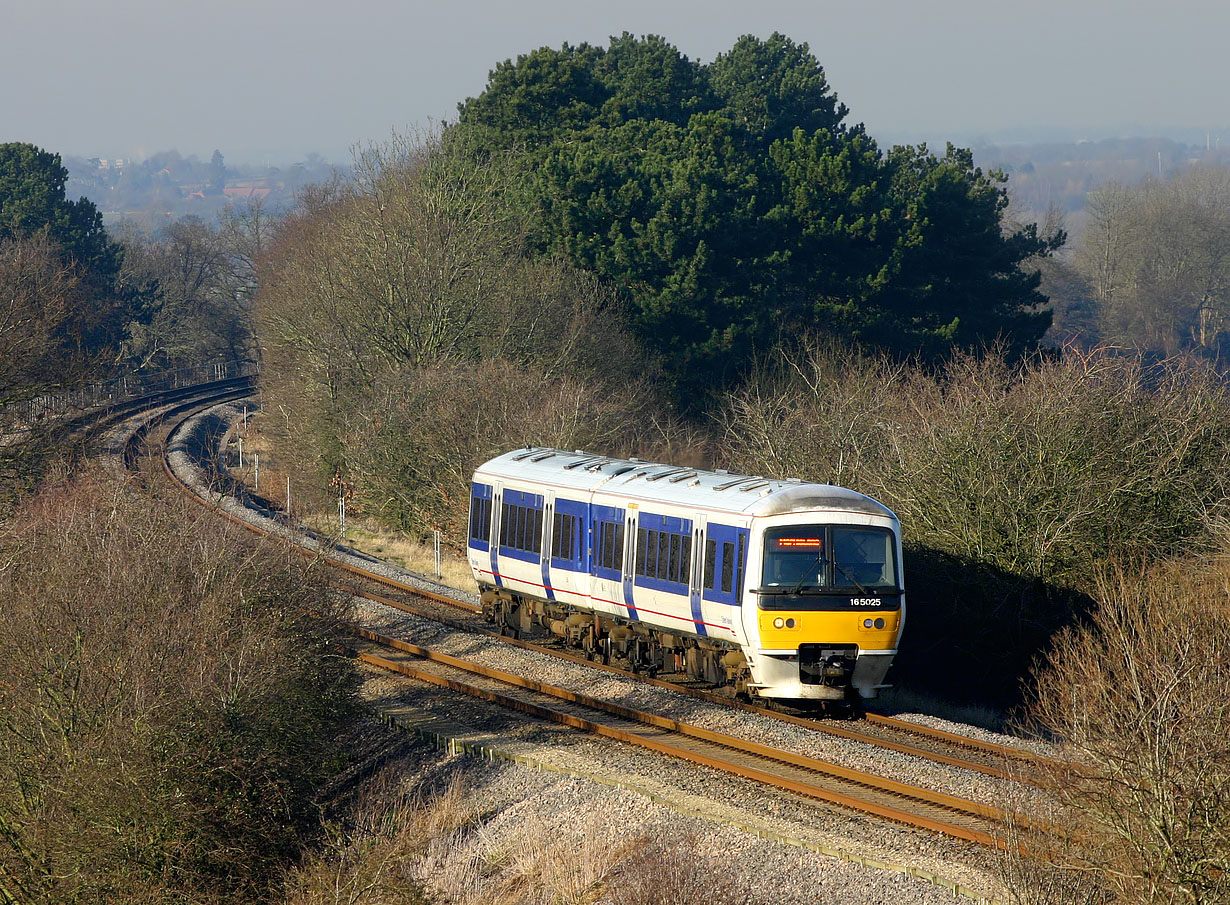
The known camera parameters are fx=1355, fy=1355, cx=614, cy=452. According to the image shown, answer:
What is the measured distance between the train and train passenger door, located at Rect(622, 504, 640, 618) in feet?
0.08

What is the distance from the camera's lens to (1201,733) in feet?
32.0

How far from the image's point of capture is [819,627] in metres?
17.0

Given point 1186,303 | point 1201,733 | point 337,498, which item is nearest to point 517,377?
point 337,498

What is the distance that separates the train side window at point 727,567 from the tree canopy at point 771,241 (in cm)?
3043

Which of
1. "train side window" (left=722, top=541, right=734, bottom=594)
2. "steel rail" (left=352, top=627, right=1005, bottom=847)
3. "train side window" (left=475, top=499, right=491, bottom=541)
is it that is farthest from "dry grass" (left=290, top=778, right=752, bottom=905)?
"train side window" (left=475, top=499, right=491, bottom=541)

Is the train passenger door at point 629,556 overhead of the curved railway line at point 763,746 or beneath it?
overhead

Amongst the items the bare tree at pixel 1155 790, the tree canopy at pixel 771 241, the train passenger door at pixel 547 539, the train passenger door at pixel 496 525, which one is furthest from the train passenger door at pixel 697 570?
the tree canopy at pixel 771 241

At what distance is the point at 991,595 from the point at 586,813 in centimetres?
1173

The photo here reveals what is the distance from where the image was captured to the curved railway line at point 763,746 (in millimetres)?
13562

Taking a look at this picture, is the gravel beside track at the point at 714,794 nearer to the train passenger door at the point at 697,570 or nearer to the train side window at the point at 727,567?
the train passenger door at the point at 697,570

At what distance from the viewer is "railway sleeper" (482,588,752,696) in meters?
18.6

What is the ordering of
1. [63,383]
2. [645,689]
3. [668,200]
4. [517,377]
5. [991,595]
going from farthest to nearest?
1. [668,200]
2. [517,377]
3. [63,383]
4. [991,595]
5. [645,689]

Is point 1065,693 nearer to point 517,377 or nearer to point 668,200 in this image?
point 517,377

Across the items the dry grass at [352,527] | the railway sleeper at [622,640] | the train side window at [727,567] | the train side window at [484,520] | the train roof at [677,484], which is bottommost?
the dry grass at [352,527]
